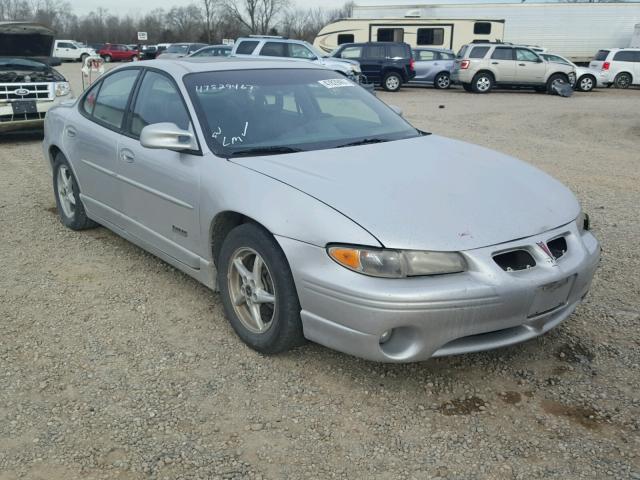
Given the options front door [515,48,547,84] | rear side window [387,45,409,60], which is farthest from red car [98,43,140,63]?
front door [515,48,547,84]

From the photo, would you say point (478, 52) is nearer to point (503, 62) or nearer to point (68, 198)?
point (503, 62)

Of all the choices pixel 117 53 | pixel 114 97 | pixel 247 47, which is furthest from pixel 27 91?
pixel 117 53

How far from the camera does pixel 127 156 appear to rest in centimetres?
416

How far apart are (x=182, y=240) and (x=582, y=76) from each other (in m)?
22.1

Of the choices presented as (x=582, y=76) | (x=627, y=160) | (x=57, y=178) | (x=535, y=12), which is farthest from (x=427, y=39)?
(x=57, y=178)

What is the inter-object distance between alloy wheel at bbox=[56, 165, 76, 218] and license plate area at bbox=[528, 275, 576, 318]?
390cm

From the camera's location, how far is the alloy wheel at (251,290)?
A: 3.23 meters

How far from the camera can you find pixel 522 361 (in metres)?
3.28

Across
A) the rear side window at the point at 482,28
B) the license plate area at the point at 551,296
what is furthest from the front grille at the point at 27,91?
the rear side window at the point at 482,28

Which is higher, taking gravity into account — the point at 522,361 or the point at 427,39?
the point at 427,39

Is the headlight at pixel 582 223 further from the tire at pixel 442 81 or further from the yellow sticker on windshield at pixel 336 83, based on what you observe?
the tire at pixel 442 81

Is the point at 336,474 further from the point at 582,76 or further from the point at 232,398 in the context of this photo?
the point at 582,76

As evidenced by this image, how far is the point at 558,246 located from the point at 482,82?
19872 millimetres

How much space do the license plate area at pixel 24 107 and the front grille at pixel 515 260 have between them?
8892mm
